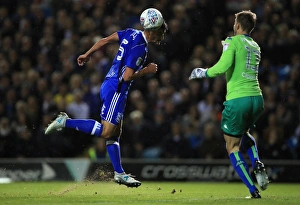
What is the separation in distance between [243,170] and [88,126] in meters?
2.35

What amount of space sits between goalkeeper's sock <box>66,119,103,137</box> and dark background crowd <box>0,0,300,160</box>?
5.09 m

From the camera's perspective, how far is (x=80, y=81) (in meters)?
16.6

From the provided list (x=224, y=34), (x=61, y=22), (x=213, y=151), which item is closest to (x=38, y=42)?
(x=61, y=22)

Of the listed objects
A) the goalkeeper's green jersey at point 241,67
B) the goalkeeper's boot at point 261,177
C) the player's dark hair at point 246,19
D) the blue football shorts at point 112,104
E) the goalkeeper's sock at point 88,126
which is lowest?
the goalkeeper's boot at point 261,177

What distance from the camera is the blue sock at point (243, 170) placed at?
30.1 feet

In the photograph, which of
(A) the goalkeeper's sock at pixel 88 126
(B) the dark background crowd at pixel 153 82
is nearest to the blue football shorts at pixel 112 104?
(A) the goalkeeper's sock at pixel 88 126

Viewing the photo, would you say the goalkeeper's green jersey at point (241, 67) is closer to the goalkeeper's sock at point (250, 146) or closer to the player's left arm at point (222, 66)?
the player's left arm at point (222, 66)

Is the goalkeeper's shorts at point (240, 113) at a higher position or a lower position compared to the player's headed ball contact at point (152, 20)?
lower

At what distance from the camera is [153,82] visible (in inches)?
637

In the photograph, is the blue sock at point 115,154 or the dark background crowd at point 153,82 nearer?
the blue sock at point 115,154

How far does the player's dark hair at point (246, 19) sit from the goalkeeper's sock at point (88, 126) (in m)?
2.47

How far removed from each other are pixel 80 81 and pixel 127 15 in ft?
8.98

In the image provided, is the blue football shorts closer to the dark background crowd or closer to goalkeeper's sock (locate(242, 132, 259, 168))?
goalkeeper's sock (locate(242, 132, 259, 168))

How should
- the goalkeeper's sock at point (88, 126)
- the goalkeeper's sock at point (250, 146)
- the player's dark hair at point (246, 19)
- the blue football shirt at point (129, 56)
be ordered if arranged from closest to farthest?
the player's dark hair at point (246, 19) → the goalkeeper's sock at point (250, 146) → the blue football shirt at point (129, 56) → the goalkeeper's sock at point (88, 126)
